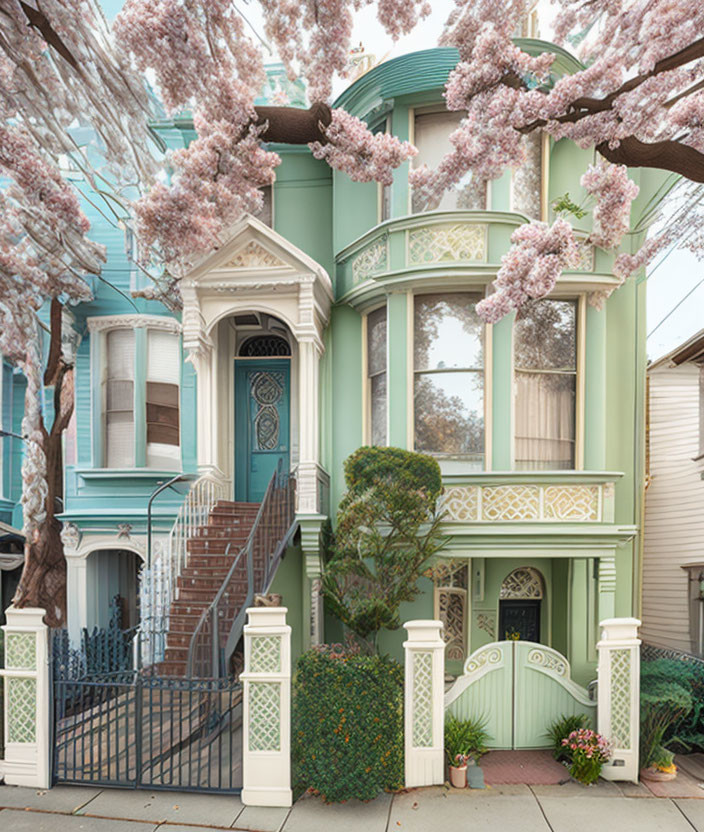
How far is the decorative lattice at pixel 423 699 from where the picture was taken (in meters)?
5.53

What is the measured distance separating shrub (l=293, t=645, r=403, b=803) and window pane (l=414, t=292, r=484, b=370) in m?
4.35

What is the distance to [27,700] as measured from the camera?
5.76m

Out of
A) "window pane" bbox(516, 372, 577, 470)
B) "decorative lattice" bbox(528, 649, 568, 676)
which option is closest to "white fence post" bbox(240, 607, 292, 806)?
"decorative lattice" bbox(528, 649, 568, 676)

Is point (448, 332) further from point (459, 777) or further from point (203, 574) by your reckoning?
point (459, 777)

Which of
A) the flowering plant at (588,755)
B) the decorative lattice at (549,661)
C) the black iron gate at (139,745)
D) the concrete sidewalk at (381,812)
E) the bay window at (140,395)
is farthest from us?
the bay window at (140,395)

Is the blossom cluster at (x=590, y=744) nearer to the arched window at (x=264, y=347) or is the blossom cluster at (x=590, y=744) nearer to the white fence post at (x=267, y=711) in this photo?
the white fence post at (x=267, y=711)

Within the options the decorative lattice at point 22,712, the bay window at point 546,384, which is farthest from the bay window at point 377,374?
the decorative lattice at point 22,712

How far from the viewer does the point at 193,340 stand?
27.8 ft

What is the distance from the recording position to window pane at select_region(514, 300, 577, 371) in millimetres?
8258

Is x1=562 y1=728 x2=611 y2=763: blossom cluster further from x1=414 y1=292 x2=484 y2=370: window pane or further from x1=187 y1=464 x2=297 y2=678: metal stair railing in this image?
x1=414 y1=292 x2=484 y2=370: window pane

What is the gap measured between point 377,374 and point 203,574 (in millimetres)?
3946

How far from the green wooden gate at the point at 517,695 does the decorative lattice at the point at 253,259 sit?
5.95m

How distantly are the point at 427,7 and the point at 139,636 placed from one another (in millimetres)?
8098

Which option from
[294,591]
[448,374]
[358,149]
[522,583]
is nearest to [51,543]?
[294,591]
